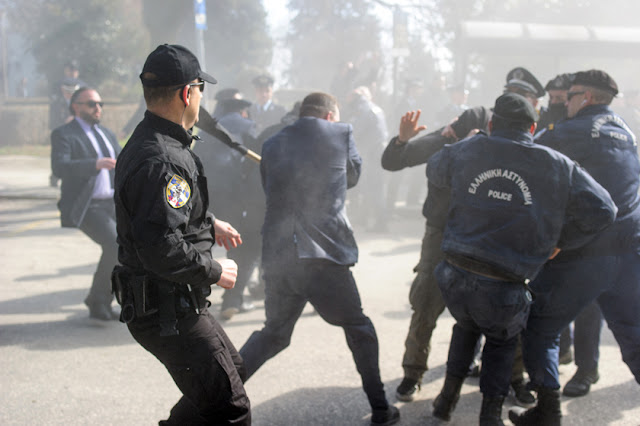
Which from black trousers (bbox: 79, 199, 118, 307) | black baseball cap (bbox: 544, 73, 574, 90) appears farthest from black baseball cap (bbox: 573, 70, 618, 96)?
black trousers (bbox: 79, 199, 118, 307)

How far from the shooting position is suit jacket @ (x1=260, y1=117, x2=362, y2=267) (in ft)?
12.0

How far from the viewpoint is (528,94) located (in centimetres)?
438

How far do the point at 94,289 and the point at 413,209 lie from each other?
6469 mm

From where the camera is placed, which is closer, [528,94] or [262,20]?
[528,94]

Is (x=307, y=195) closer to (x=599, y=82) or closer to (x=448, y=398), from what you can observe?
(x=448, y=398)

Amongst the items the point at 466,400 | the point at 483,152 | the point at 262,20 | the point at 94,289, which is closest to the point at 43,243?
the point at 94,289

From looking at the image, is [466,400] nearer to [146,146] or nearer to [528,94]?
[528,94]

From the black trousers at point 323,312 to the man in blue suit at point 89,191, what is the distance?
2.34m

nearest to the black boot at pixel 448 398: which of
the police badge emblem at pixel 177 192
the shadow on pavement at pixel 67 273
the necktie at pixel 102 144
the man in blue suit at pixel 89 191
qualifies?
the police badge emblem at pixel 177 192

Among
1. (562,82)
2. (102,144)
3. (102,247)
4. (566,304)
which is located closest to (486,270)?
(566,304)

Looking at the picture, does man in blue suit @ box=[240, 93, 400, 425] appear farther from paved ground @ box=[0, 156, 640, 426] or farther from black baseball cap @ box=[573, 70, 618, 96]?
black baseball cap @ box=[573, 70, 618, 96]

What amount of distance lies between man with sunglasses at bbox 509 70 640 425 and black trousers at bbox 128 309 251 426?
70.2 inches

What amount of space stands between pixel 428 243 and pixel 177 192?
2.11 m

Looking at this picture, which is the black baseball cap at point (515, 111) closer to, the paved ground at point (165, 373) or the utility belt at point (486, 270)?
the utility belt at point (486, 270)
